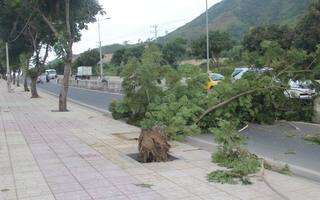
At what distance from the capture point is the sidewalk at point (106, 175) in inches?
206

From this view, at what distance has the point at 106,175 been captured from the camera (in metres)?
6.16

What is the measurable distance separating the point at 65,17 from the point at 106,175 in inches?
541

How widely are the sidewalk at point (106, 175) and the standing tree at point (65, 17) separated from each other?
7740mm

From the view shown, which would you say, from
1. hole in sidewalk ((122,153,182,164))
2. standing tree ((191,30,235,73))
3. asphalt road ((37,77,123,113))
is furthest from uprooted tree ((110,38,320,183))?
standing tree ((191,30,235,73))

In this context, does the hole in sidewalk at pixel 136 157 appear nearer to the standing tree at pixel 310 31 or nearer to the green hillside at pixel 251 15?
the standing tree at pixel 310 31

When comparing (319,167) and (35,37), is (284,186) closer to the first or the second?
(319,167)

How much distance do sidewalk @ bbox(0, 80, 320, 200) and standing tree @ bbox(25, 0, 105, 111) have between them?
774 centimetres

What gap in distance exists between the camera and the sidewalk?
524cm

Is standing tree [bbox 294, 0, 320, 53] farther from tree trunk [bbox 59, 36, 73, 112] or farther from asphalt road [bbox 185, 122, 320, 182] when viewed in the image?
tree trunk [bbox 59, 36, 73, 112]

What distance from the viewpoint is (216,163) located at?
708 centimetres

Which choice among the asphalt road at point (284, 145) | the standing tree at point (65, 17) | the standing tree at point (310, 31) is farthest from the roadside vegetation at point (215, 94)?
the standing tree at point (310, 31)

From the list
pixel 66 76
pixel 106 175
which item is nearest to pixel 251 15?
pixel 66 76

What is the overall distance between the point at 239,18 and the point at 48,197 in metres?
93.6

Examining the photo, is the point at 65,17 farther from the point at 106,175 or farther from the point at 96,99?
the point at 106,175
